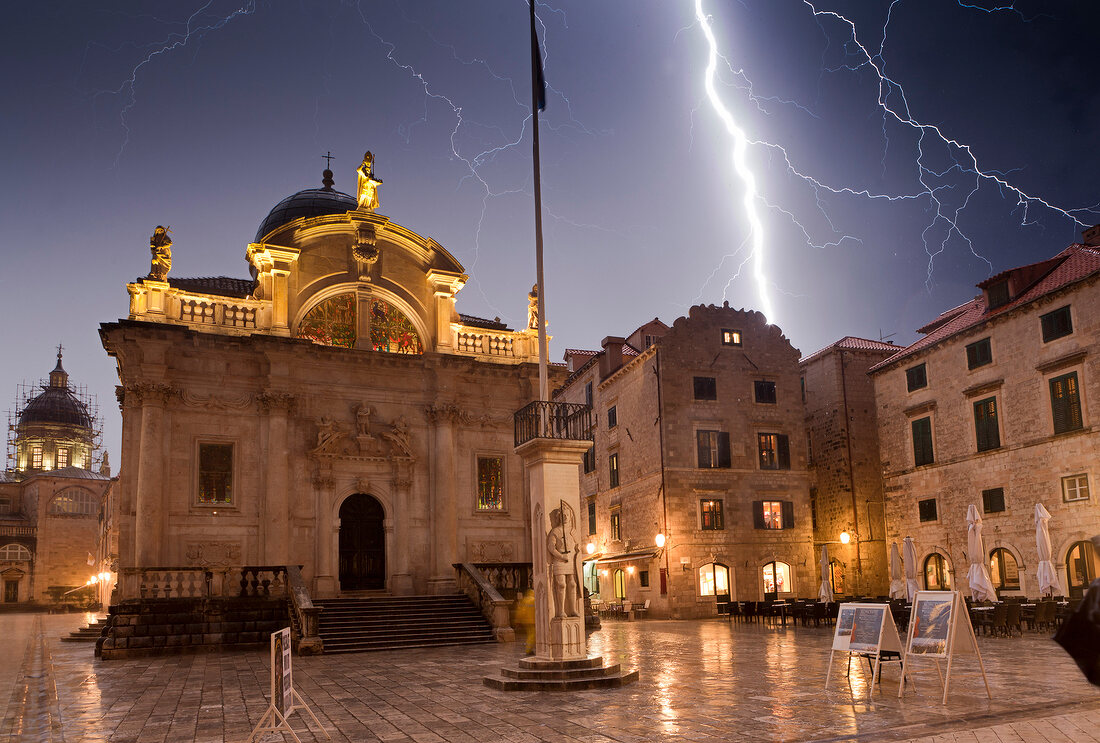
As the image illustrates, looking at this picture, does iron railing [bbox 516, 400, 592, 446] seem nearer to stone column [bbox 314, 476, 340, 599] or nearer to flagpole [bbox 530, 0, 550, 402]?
flagpole [bbox 530, 0, 550, 402]

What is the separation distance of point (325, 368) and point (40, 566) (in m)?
70.2

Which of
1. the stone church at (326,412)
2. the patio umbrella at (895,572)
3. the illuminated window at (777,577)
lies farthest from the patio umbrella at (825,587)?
the stone church at (326,412)

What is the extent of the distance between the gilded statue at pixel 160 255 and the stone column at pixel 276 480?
481cm

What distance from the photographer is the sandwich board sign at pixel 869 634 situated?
12.0 m

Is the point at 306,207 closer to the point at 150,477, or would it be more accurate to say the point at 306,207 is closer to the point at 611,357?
the point at 150,477

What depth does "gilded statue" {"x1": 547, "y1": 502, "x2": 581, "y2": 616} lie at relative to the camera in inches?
548

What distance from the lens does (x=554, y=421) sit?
14969mm

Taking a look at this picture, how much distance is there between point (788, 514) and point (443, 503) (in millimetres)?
18557

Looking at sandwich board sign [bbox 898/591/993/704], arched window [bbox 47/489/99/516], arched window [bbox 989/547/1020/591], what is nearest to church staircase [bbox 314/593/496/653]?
sandwich board sign [bbox 898/591/993/704]

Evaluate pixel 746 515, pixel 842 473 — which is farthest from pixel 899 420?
pixel 746 515

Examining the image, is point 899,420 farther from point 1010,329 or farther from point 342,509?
point 342,509

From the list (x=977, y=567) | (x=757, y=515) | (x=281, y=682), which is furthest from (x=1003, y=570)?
(x=281, y=682)

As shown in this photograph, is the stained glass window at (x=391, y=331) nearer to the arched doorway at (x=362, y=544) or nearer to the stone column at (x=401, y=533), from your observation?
the stone column at (x=401, y=533)

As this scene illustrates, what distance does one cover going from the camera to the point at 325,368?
27266 mm
